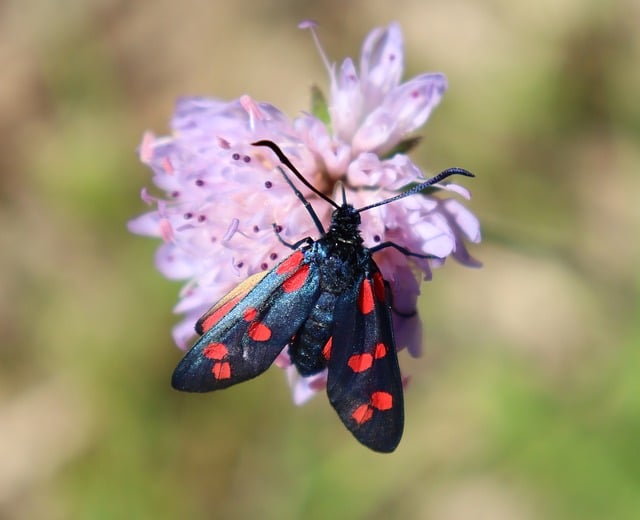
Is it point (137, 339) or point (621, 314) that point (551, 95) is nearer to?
point (621, 314)

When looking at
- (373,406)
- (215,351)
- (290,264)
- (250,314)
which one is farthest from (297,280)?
(373,406)

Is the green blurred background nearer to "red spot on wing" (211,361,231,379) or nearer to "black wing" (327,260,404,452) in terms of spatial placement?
"black wing" (327,260,404,452)

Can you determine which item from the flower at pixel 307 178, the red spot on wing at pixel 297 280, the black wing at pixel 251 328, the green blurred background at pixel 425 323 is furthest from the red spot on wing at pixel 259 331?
the green blurred background at pixel 425 323

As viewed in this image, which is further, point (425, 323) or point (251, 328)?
point (425, 323)

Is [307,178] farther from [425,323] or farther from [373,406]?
[425,323]

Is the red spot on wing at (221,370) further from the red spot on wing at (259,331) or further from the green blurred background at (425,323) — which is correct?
the green blurred background at (425,323)

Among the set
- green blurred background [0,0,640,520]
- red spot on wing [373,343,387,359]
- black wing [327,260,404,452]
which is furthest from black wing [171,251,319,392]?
green blurred background [0,0,640,520]
